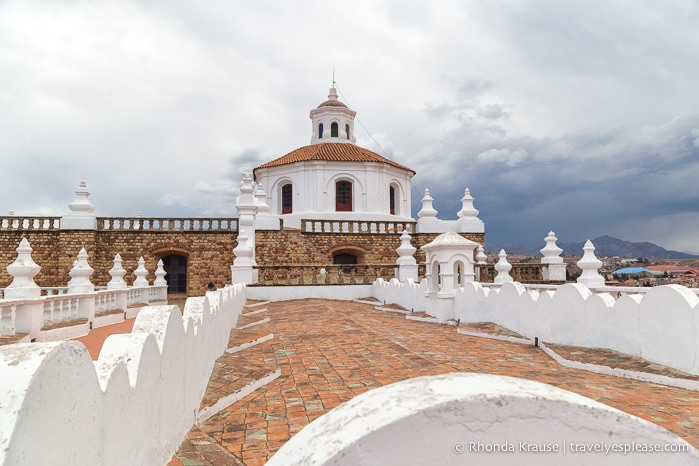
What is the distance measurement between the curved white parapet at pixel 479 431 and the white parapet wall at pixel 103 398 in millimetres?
740

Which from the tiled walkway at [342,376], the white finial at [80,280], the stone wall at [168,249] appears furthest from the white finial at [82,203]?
the tiled walkway at [342,376]

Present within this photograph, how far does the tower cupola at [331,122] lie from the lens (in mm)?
32062

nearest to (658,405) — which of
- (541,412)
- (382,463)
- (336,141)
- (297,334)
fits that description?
(541,412)

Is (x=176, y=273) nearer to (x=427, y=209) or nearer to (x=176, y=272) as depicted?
(x=176, y=272)

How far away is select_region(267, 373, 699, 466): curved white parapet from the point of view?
122 centimetres

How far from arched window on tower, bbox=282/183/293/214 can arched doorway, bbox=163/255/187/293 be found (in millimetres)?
7498

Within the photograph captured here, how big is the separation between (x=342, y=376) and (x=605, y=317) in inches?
181

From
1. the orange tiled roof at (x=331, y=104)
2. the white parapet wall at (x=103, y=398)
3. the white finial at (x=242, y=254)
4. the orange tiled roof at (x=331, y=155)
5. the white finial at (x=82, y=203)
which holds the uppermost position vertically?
the orange tiled roof at (x=331, y=104)

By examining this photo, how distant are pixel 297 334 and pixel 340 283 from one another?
896 centimetres

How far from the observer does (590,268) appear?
11031 millimetres

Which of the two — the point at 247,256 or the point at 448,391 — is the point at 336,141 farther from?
the point at 448,391

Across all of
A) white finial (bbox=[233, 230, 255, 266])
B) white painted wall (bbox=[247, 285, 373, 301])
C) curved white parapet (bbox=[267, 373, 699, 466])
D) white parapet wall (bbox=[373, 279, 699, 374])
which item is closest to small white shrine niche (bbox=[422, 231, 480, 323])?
white parapet wall (bbox=[373, 279, 699, 374])

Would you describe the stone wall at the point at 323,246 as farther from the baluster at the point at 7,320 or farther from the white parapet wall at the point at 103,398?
the white parapet wall at the point at 103,398

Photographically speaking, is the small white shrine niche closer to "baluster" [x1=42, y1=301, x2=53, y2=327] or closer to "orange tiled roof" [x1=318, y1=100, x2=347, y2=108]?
"baluster" [x1=42, y1=301, x2=53, y2=327]
